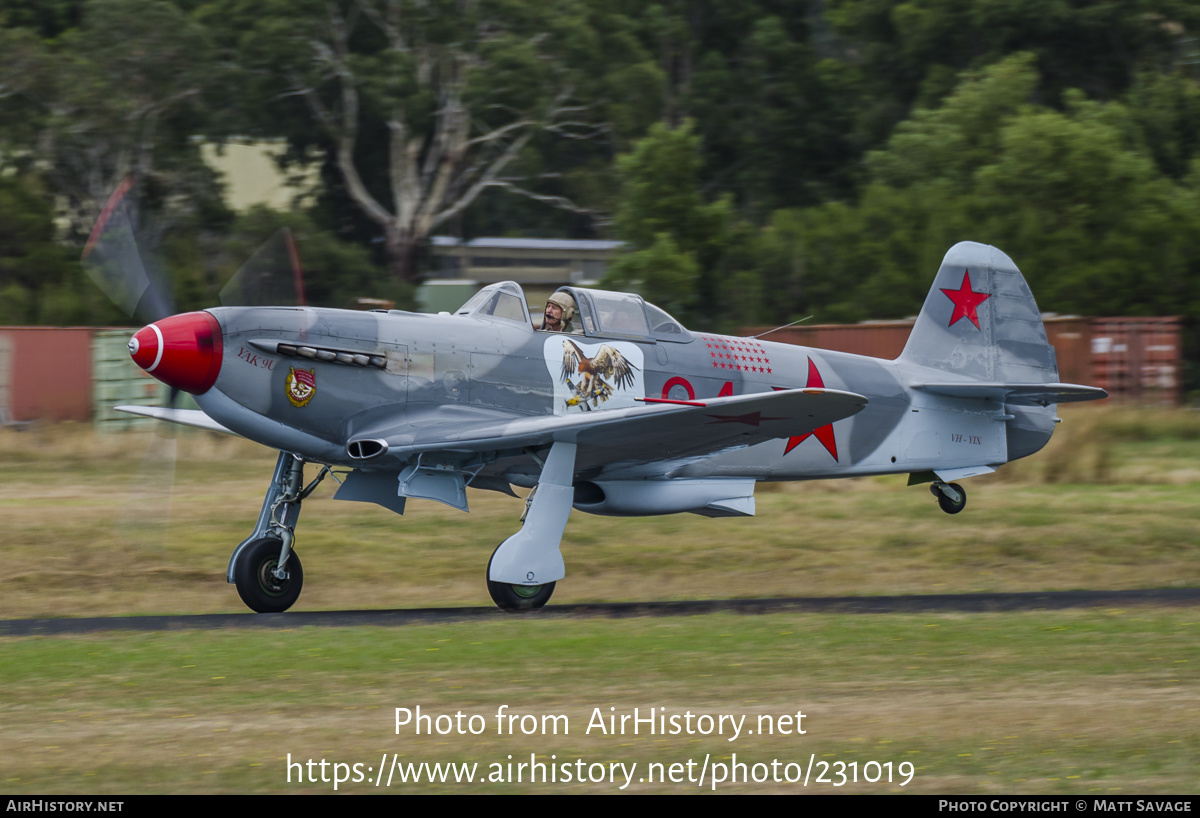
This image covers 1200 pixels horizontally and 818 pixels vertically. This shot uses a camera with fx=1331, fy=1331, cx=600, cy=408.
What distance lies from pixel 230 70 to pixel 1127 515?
31654 mm

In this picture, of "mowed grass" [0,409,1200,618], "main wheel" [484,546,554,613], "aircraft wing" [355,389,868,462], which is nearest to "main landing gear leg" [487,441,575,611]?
"main wheel" [484,546,554,613]

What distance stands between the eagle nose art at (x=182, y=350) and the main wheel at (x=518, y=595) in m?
2.51

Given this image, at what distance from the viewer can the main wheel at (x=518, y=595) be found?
33.2ft

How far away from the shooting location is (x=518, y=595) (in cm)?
1020

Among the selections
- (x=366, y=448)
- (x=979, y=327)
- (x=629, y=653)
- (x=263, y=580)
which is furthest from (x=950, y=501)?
(x=263, y=580)

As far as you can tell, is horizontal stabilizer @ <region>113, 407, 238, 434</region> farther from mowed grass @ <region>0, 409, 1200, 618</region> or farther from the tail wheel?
the tail wheel

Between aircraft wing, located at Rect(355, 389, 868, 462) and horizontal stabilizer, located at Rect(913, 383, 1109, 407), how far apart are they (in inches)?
142

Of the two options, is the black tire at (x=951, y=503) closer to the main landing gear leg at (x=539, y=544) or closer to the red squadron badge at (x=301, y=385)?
the main landing gear leg at (x=539, y=544)

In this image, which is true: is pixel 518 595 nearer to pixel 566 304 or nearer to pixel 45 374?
pixel 566 304

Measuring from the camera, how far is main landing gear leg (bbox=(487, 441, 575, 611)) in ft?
32.0

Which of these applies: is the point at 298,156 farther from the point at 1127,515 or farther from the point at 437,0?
the point at 1127,515

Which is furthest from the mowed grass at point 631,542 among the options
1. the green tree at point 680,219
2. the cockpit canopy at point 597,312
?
the green tree at point 680,219

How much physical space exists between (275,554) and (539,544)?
2102 millimetres

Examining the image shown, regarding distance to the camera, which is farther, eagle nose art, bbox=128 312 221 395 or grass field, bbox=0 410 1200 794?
eagle nose art, bbox=128 312 221 395
